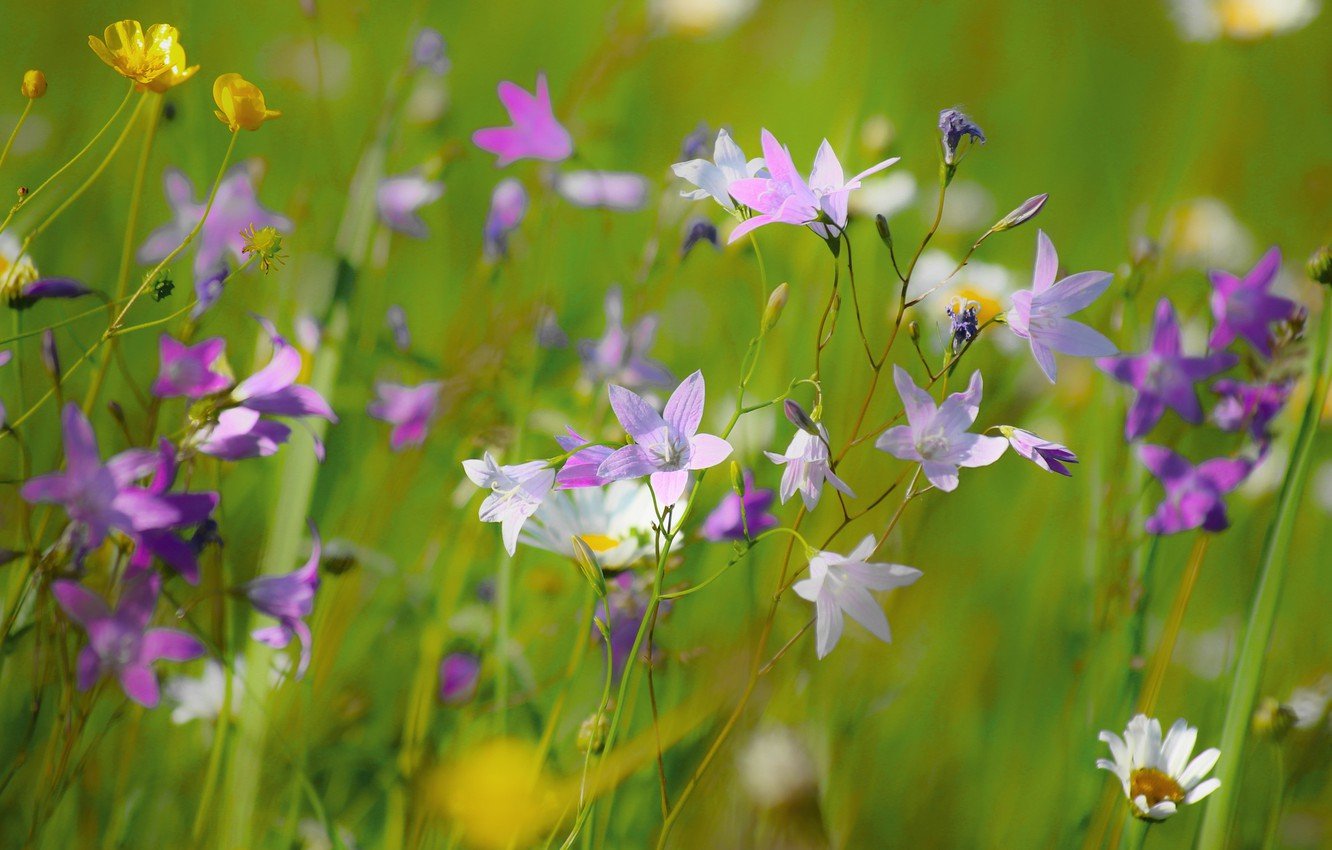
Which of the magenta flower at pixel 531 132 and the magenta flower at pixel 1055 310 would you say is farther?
the magenta flower at pixel 531 132

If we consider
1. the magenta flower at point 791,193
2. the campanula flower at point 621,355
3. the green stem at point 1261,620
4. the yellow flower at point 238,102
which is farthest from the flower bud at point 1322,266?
the yellow flower at point 238,102

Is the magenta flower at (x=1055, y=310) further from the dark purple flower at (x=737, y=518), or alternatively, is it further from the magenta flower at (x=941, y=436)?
the dark purple flower at (x=737, y=518)

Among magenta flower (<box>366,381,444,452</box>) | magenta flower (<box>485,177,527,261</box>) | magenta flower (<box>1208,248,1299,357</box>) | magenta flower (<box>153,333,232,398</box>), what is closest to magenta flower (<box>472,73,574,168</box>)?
magenta flower (<box>485,177,527,261</box>)

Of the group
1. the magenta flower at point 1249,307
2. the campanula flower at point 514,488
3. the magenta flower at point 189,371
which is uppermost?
the magenta flower at point 1249,307

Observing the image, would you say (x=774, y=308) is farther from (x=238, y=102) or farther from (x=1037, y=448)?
(x=238, y=102)

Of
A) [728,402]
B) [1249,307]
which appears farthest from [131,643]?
[1249,307]

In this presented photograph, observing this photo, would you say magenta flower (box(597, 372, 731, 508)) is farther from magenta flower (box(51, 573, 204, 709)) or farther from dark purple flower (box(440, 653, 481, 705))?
dark purple flower (box(440, 653, 481, 705))

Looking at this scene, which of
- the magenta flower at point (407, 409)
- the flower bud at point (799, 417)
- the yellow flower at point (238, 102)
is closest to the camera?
the flower bud at point (799, 417)
